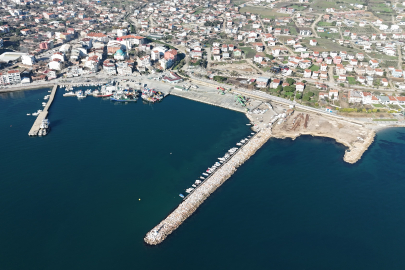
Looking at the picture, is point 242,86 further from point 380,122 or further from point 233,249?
point 233,249

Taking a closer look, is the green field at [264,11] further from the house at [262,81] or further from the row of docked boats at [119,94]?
the row of docked boats at [119,94]

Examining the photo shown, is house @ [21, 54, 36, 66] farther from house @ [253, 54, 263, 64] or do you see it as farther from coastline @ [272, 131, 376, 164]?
coastline @ [272, 131, 376, 164]

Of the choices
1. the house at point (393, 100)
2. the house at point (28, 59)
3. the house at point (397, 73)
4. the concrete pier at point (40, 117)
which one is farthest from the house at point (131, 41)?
the house at point (397, 73)

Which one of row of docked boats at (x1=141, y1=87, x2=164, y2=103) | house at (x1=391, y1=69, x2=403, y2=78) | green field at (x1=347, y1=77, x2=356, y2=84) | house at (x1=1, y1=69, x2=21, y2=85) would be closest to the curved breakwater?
row of docked boats at (x1=141, y1=87, x2=164, y2=103)

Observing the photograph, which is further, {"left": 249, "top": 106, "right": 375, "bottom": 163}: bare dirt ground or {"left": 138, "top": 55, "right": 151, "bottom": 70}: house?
{"left": 138, "top": 55, "right": 151, "bottom": 70}: house

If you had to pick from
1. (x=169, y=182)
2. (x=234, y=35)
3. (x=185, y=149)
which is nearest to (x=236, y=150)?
(x=185, y=149)

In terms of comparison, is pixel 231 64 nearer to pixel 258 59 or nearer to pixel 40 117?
pixel 258 59
